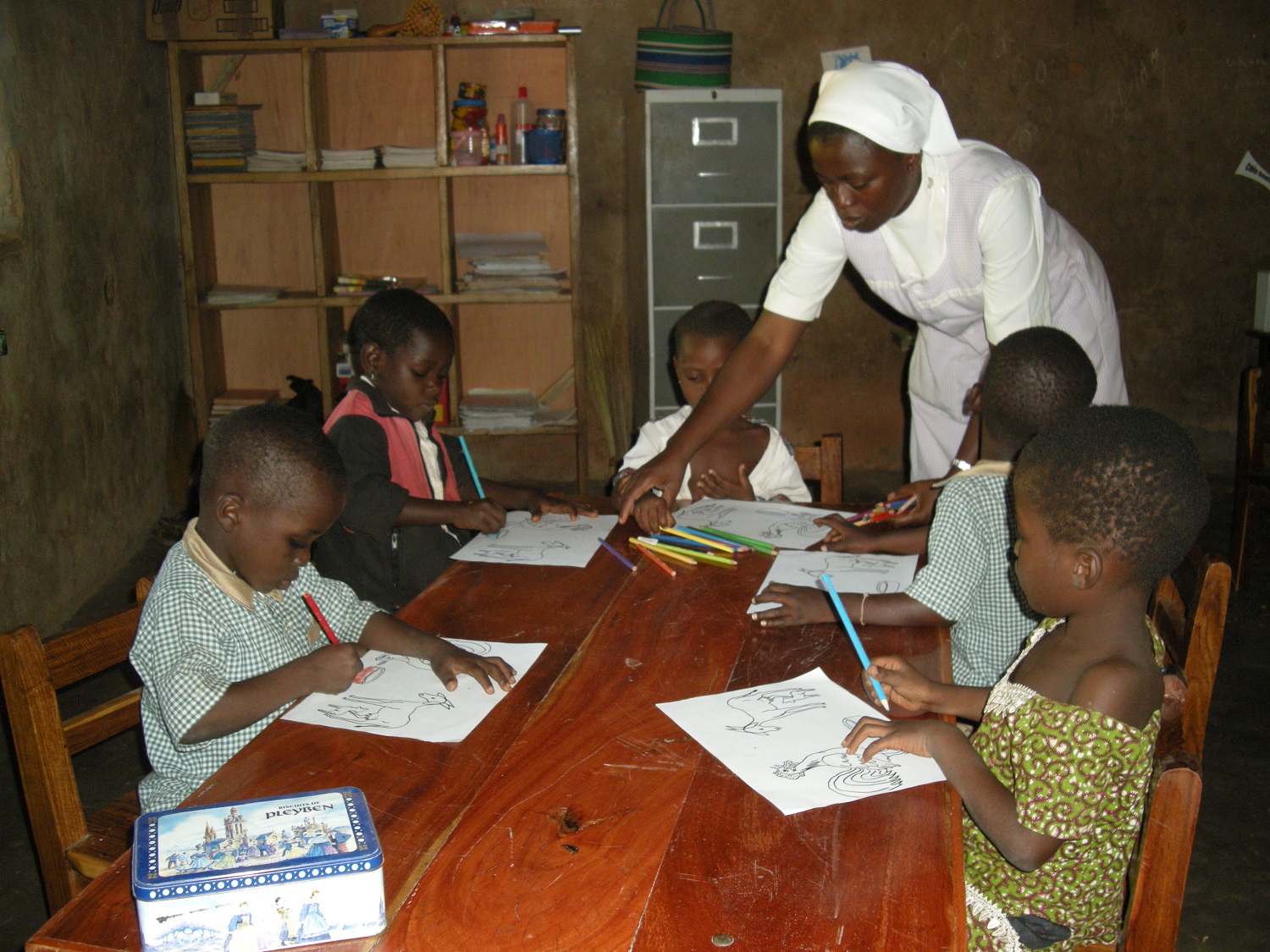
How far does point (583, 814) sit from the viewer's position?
1.06 m

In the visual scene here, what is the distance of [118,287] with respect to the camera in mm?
4309

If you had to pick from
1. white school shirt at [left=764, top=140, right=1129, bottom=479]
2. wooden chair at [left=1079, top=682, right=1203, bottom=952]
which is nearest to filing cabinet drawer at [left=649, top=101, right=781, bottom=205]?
white school shirt at [left=764, top=140, right=1129, bottom=479]

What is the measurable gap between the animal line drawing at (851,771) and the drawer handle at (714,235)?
12.3ft

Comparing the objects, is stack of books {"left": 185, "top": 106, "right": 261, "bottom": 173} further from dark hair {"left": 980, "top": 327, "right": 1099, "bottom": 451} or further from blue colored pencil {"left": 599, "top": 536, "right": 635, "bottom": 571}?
dark hair {"left": 980, "top": 327, "right": 1099, "bottom": 451}

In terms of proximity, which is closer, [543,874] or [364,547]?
[543,874]

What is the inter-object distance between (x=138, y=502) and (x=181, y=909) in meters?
3.96

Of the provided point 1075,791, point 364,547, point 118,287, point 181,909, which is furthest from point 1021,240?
point 118,287

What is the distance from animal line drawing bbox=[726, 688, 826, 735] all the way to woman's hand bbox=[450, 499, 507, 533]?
2.96 feet

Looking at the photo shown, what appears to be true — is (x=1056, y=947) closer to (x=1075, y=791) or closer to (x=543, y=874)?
(x=1075, y=791)

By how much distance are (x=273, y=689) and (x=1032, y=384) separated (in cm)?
126

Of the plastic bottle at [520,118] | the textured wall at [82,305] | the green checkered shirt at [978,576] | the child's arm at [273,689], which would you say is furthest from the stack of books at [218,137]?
the green checkered shirt at [978,576]

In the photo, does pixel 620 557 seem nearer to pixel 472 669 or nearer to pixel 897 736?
pixel 472 669

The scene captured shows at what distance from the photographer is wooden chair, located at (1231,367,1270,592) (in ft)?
12.8

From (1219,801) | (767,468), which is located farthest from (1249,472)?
(767,468)
